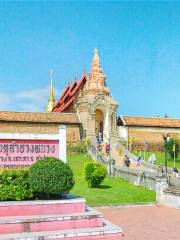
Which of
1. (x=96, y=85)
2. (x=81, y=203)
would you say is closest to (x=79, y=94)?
(x=96, y=85)

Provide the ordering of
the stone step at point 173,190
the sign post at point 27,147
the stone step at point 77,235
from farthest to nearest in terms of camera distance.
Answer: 1. the stone step at point 173,190
2. the sign post at point 27,147
3. the stone step at point 77,235

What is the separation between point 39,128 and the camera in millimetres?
36438

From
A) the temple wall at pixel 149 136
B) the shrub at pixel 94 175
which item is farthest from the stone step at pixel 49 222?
the temple wall at pixel 149 136

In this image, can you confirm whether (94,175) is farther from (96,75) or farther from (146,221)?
(96,75)

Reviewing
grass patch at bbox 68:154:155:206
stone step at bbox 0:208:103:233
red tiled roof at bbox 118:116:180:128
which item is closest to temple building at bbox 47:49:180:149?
red tiled roof at bbox 118:116:180:128

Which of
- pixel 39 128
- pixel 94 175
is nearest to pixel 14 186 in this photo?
pixel 94 175

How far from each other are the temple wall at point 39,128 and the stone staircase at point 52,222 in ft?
83.3

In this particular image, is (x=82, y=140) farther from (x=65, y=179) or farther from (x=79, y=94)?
(x=65, y=179)

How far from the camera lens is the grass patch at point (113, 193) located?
1739 cm

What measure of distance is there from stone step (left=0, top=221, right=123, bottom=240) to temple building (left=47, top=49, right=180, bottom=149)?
86.0 feet

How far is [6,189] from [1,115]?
26.1 metres

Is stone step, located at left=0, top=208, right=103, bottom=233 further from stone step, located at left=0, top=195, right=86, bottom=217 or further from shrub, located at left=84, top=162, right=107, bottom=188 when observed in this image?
shrub, located at left=84, top=162, right=107, bottom=188

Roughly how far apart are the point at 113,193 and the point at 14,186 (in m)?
8.83

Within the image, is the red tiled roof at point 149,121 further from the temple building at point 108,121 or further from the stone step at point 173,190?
the stone step at point 173,190
